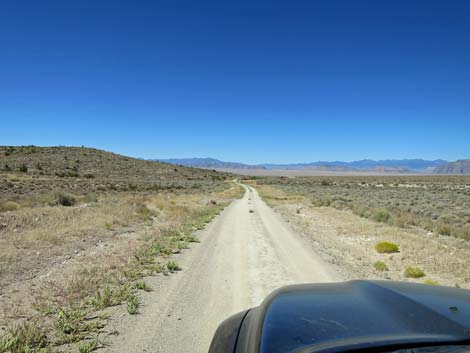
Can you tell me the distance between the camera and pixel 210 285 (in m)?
6.97

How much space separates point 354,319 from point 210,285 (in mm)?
5067

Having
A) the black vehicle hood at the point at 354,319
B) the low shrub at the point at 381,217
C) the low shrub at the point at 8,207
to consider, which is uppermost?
the black vehicle hood at the point at 354,319

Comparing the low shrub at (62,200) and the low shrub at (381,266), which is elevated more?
the low shrub at (62,200)

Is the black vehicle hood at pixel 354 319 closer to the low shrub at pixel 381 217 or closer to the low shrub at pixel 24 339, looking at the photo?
the low shrub at pixel 24 339

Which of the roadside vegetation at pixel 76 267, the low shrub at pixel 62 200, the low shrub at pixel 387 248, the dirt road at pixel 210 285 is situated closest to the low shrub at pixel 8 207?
the roadside vegetation at pixel 76 267

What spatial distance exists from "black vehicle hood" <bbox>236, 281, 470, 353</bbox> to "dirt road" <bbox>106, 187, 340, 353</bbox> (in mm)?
2172

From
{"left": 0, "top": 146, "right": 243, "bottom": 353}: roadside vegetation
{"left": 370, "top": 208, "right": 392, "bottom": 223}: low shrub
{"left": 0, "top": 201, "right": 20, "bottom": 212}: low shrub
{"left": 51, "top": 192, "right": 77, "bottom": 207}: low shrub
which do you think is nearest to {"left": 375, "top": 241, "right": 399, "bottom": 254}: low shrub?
{"left": 0, "top": 146, "right": 243, "bottom": 353}: roadside vegetation

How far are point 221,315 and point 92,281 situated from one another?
3.10 metres

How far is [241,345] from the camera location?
7.31ft

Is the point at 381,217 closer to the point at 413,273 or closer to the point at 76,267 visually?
the point at 413,273

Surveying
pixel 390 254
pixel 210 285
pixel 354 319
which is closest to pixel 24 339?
pixel 210 285

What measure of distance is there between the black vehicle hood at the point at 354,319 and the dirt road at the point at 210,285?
2172mm

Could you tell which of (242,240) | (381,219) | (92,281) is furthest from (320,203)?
(92,281)

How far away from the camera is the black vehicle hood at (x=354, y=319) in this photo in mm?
1939
